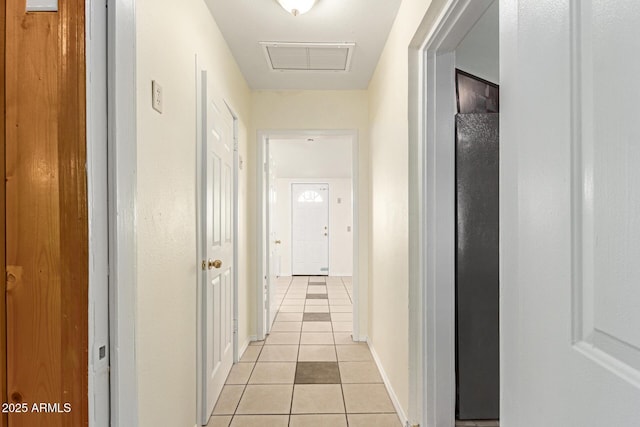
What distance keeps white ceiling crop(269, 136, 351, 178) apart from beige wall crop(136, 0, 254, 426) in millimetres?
2837

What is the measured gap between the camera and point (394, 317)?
2.33 meters

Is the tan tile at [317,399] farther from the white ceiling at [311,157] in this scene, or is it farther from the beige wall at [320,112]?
the white ceiling at [311,157]

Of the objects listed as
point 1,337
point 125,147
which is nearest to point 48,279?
point 1,337

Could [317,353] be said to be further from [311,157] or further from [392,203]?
[311,157]

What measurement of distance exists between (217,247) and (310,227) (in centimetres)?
547

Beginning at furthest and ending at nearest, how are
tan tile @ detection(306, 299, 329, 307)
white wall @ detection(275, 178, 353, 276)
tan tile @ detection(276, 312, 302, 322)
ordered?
white wall @ detection(275, 178, 353, 276), tan tile @ detection(306, 299, 329, 307), tan tile @ detection(276, 312, 302, 322)

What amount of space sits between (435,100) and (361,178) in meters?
1.85

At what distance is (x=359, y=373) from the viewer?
111 inches

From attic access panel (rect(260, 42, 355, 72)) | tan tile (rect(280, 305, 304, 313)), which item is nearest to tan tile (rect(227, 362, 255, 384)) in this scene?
tan tile (rect(280, 305, 304, 313))

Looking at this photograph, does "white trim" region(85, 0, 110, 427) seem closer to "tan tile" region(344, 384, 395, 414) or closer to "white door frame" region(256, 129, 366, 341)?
"tan tile" region(344, 384, 395, 414)

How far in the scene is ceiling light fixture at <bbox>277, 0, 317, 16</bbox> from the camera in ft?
6.81

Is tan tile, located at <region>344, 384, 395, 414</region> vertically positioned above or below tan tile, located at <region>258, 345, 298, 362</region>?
above

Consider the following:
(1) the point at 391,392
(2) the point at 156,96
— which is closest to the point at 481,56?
(2) the point at 156,96

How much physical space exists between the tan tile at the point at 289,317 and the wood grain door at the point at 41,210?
3.58 m
